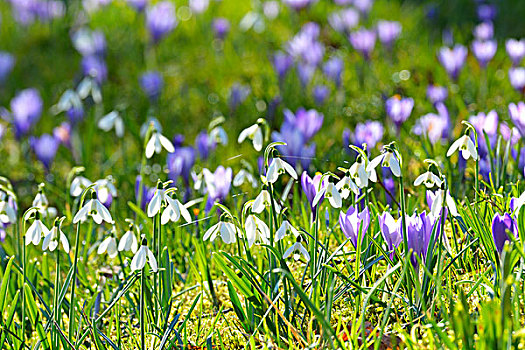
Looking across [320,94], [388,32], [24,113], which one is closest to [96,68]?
[24,113]

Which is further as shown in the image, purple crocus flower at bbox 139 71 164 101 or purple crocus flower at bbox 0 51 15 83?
purple crocus flower at bbox 0 51 15 83

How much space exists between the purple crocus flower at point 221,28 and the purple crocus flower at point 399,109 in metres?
2.00

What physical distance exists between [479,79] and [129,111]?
6.96 ft

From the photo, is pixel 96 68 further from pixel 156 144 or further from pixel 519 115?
pixel 519 115

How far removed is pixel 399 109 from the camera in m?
2.84

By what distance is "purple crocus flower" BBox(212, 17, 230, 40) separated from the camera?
4555 millimetres

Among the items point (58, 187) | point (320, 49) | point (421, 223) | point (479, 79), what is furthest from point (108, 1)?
point (421, 223)

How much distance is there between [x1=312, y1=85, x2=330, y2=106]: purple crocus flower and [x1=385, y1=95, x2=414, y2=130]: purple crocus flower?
0.62 meters

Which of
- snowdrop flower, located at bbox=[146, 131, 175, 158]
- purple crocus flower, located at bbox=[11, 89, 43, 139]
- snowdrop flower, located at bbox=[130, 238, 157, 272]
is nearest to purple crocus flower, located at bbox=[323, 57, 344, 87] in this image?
purple crocus flower, located at bbox=[11, 89, 43, 139]

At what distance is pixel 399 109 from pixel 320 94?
2.31 ft

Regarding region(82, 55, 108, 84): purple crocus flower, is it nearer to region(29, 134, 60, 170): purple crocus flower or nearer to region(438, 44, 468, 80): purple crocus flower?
region(29, 134, 60, 170): purple crocus flower

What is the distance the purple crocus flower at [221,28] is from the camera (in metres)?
4.55

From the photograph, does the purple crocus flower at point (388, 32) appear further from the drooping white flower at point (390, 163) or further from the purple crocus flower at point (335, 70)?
the drooping white flower at point (390, 163)

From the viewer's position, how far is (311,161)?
2623 mm
